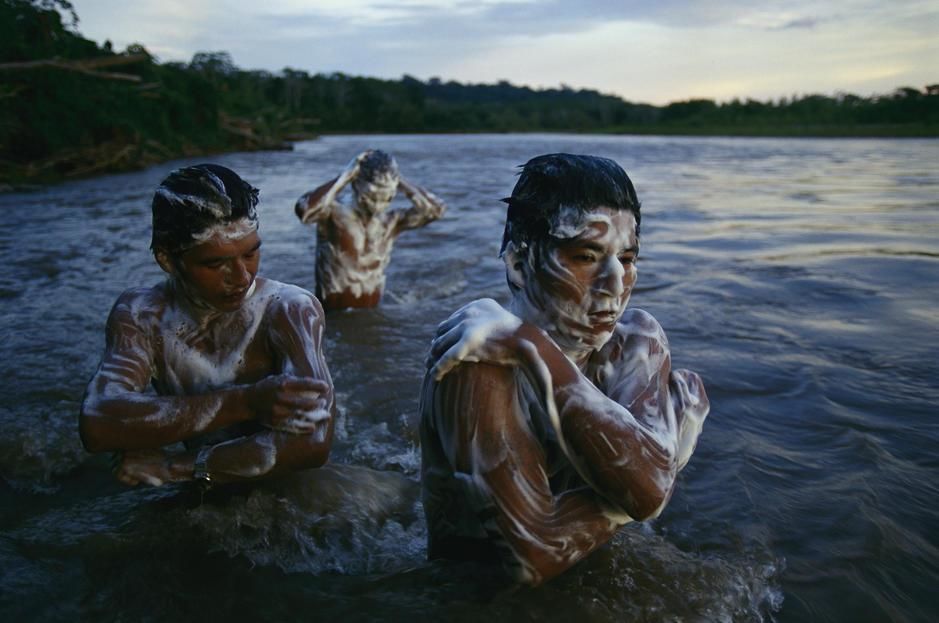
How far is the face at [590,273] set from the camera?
200 cm

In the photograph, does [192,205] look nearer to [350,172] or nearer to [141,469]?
[141,469]

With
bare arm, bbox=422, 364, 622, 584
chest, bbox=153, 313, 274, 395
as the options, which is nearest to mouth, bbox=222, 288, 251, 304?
chest, bbox=153, 313, 274, 395

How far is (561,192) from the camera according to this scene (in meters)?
2.01

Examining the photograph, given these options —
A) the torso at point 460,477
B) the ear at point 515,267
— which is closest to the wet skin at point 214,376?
the torso at point 460,477

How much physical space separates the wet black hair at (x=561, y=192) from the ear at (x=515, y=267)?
3 cm

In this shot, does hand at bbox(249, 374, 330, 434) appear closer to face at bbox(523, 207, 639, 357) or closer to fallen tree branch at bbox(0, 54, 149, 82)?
face at bbox(523, 207, 639, 357)

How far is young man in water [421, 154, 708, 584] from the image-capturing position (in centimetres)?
186

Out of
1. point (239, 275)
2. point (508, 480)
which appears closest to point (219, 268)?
point (239, 275)

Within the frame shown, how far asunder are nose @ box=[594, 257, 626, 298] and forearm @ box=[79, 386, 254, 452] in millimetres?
1221

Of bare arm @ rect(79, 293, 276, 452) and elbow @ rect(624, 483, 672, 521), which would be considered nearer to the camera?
elbow @ rect(624, 483, 672, 521)

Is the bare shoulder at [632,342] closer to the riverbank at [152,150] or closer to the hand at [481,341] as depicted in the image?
the hand at [481,341]

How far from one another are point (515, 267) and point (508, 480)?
1.99ft

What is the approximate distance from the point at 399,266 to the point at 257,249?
5.53 meters

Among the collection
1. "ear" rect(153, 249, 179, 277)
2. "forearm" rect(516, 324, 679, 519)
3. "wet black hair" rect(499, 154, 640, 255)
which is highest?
"wet black hair" rect(499, 154, 640, 255)
